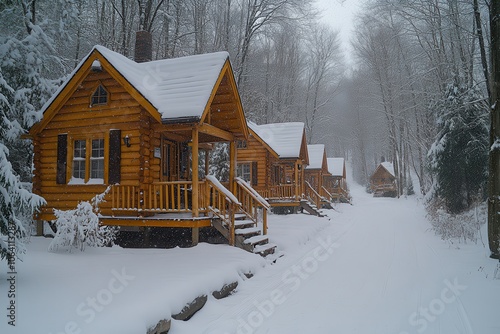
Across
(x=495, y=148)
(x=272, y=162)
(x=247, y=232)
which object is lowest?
(x=247, y=232)

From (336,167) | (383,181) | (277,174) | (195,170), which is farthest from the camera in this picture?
(383,181)

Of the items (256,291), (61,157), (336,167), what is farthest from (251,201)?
(336,167)

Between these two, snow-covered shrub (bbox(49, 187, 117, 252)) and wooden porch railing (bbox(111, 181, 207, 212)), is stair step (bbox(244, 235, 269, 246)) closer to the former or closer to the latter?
wooden porch railing (bbox(111, 181, 207, 212))

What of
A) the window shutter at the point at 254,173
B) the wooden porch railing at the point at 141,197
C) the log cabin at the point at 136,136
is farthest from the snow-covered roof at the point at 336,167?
the wooden porch railing at the point at 141,197

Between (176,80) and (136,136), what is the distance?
87.2 inches

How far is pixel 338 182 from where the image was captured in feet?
144

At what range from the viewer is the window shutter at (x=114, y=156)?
1047 cm

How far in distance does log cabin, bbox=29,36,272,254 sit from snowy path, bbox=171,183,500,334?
226 cm

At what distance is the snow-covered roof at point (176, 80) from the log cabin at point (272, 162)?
9.48 metres

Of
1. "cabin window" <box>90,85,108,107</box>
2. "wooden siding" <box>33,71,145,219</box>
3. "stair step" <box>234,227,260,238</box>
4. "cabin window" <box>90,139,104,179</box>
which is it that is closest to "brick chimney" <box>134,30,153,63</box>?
"wooden siding" <box>33,71,145,219</box>

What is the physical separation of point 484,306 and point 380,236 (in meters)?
8.54

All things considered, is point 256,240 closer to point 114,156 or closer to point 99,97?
point 114,156

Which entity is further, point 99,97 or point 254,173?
point 254,173

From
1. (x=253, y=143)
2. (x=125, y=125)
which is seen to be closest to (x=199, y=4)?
(x=253, y=143)
